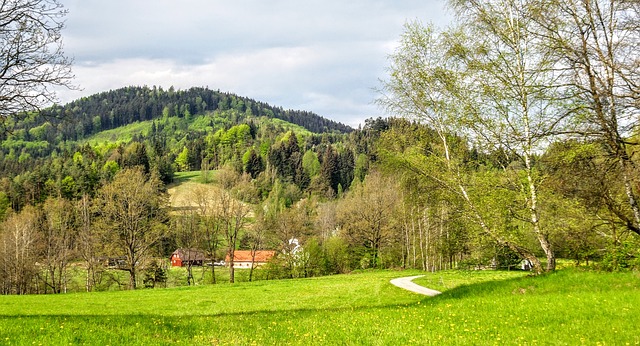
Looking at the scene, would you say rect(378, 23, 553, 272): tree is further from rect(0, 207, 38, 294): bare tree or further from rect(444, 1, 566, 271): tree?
rect(0, 207, 38, 294): bare tree

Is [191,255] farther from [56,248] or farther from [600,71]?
[600,71]

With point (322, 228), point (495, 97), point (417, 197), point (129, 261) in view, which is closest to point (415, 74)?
point (495, 97)

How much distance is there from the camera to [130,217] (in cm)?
4466

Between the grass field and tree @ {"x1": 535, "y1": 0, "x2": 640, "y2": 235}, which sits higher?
tree @ {"x1": 535, "y1": 0, "x2": 640, "y2": 235}

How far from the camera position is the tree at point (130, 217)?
4453 centimetres

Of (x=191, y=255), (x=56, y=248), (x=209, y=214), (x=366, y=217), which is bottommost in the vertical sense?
(x=191, y=255)

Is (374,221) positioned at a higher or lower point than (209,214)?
lower

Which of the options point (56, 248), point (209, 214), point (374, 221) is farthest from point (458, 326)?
point (56, 248)

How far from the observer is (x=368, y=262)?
201 feet

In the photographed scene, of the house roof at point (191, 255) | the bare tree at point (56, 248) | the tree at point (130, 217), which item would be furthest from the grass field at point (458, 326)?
the bare tree at point (56, 248)

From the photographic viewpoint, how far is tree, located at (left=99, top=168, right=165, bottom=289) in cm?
4453

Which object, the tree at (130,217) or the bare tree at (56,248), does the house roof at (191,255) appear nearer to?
the tree at (130,217)

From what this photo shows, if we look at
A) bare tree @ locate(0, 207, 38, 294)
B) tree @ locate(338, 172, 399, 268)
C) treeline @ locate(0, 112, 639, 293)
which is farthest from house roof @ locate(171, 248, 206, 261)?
tree @ locate(338, 172, 399, 268)

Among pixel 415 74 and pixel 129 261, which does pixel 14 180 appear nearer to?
pixel 129 261
